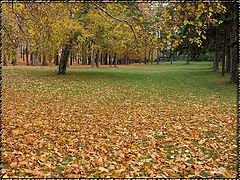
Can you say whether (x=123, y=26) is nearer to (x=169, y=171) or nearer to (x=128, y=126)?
(x=128, y=126)

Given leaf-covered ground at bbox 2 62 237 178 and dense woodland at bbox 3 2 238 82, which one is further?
dense woodland at bbox 3 2 238 82

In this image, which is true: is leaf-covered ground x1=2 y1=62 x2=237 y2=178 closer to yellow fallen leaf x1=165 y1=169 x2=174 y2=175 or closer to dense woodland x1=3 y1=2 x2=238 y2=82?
yellow fallen leaf x1=165 y1=169 x2=174 y2=175

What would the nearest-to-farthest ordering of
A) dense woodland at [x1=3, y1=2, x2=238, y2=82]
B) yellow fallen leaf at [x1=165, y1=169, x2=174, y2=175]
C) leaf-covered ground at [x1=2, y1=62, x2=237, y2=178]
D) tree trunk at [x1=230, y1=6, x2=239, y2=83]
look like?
yellow fallen leaf at [x1=165, y1=169, x2=174, y2=175]
leaf-covered ground at [x1=2, y1=62, x2=237, y2=178]
dense woodland at [x1=3, y1=2, x2=238, y2=82]
tree trunk at [x1=230, y1=6, x2=239, y2=83]

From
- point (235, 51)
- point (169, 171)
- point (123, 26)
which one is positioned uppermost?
point (123, 26)

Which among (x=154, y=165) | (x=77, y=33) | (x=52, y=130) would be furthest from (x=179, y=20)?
(x=77, y=33)

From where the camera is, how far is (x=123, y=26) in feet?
80.8

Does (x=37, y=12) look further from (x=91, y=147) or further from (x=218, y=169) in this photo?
(x=218, y=169)

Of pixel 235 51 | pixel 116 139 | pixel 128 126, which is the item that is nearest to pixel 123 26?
pixel 235 51

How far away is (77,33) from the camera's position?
24.7 m

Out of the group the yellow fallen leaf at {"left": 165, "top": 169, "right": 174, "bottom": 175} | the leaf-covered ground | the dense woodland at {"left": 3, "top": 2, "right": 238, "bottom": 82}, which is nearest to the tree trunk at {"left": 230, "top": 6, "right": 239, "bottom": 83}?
the dense woodland at {"left": 3, "top": 2, "right": 238, "bottom": 82}

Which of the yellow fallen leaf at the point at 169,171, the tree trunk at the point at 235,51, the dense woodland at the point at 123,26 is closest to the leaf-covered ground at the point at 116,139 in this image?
the yellow fallen leaf at the point at 169,171

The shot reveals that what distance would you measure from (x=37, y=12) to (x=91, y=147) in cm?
692

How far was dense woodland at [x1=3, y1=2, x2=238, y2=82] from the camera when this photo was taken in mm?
7332

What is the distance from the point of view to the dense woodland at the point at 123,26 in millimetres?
7332
